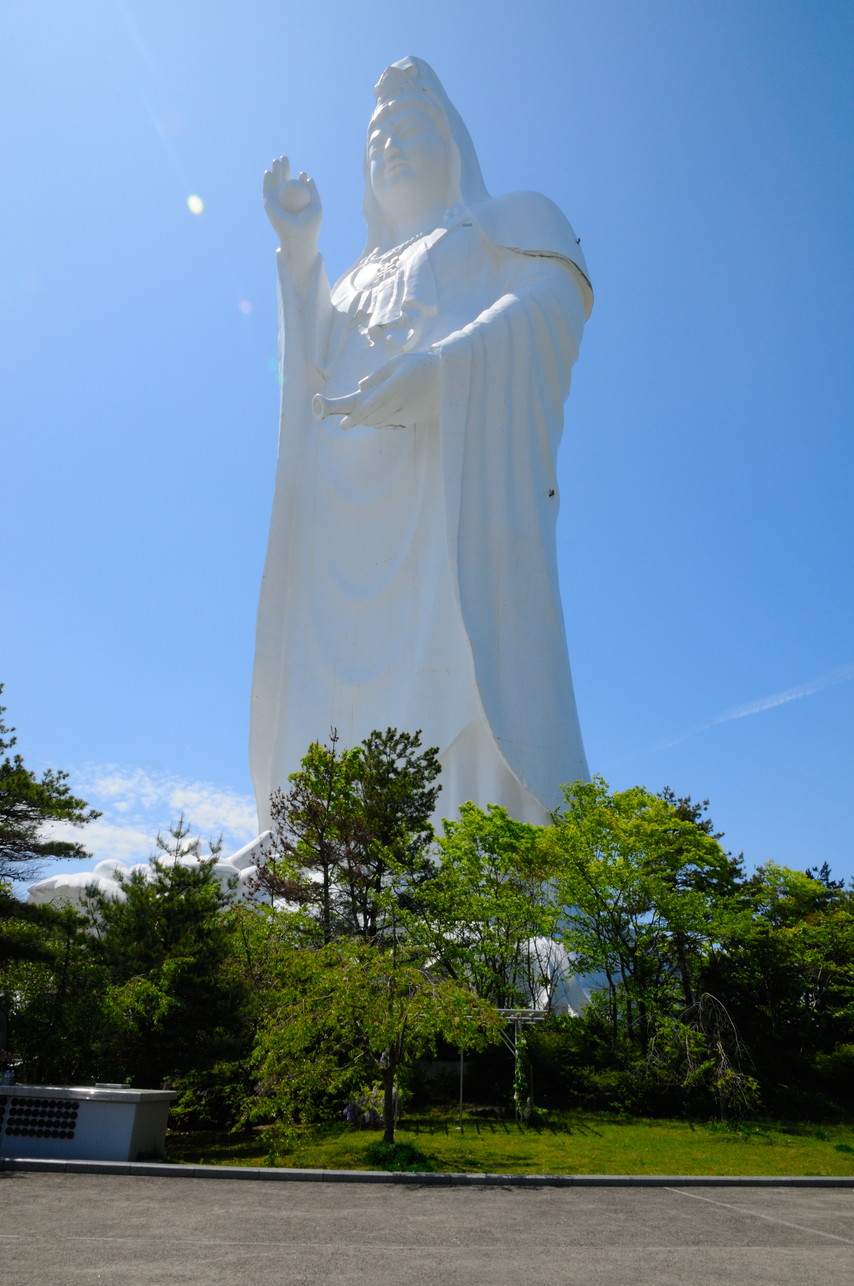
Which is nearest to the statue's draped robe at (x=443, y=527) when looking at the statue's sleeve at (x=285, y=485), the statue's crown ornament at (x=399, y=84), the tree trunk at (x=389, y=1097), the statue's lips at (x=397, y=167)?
the statue's sleeve at (x=285, y=485)

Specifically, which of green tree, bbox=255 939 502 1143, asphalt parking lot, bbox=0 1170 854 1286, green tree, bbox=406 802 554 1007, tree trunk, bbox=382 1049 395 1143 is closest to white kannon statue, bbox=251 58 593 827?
green tree, bbox=406 802 554 1007

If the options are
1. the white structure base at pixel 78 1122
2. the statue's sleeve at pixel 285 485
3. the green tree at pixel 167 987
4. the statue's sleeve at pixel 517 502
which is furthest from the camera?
the statue's sleeve at pixel 285 485

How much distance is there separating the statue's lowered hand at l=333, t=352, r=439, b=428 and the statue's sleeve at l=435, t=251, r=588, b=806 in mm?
284

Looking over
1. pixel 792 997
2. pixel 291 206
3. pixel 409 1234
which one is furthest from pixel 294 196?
pixel 409 1234

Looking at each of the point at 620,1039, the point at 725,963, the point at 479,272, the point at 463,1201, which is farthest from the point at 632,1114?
the point at 479,272

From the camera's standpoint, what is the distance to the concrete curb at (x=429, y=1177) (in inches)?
289

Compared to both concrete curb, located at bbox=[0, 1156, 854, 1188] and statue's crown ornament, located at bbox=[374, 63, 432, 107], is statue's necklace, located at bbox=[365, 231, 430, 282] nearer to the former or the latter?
statue's crown ornament, located at bbox=[374, 63, 432, 107]

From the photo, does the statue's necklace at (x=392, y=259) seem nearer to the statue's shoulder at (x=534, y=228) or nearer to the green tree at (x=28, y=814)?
the statue's shoulder at (x=534, y=228)

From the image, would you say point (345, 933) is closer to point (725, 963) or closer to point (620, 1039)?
point (620, 1039)

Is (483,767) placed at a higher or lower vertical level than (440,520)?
lower

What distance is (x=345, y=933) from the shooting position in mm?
10883

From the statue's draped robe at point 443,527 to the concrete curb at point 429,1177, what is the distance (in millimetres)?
6752

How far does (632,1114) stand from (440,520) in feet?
30.9

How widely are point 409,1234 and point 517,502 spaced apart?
496 inches
